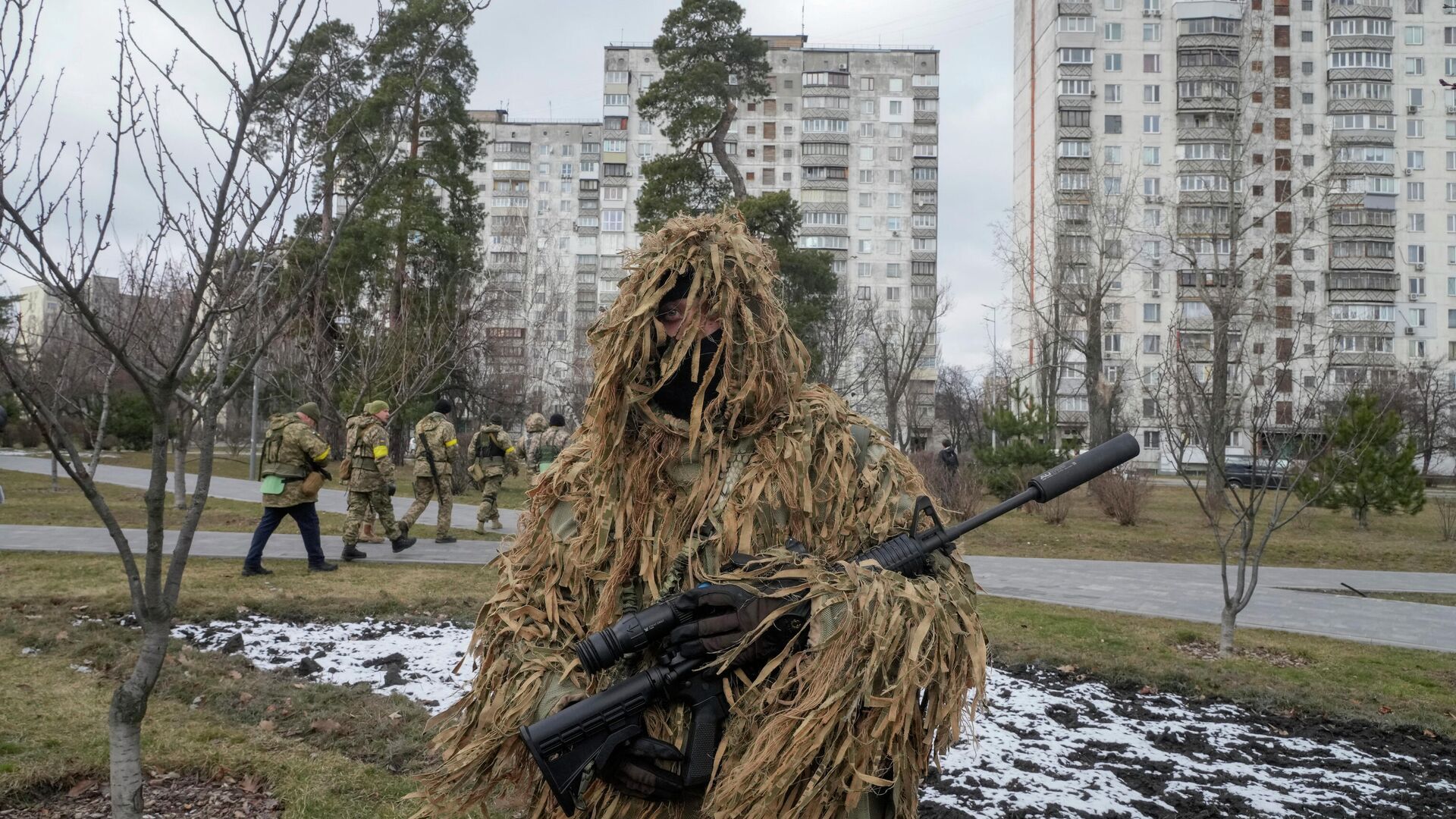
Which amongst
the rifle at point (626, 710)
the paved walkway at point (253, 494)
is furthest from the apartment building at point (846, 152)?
the rifle at point (626, 710)

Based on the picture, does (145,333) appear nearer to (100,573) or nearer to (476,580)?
(476,580)

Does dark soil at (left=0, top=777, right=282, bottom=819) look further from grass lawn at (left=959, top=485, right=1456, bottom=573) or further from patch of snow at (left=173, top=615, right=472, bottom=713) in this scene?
grass lawn at (left=959, top=485, right=1456, bottom=573)

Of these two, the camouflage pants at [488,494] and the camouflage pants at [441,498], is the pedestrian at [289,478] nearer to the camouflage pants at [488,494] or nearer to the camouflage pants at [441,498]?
the camouflage pants at [441,498]

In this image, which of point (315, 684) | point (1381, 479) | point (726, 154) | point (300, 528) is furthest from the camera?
point (726, 154)

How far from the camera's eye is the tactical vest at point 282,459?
8.67m

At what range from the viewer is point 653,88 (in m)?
23.2

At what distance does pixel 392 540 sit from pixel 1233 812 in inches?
358

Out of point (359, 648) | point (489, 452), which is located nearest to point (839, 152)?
point (489, 452)

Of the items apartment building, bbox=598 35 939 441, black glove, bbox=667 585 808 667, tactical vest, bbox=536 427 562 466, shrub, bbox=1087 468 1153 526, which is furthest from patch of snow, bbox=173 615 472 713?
apartment building, bbox=598 35 939 441

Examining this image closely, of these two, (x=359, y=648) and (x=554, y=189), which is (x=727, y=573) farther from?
(x=554, y=189)

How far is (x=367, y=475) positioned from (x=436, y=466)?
1.43 m

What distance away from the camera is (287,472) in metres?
8.67

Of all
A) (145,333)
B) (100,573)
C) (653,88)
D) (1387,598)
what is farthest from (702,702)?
(653,88)

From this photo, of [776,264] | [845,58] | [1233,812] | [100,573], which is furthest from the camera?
[845,58]
